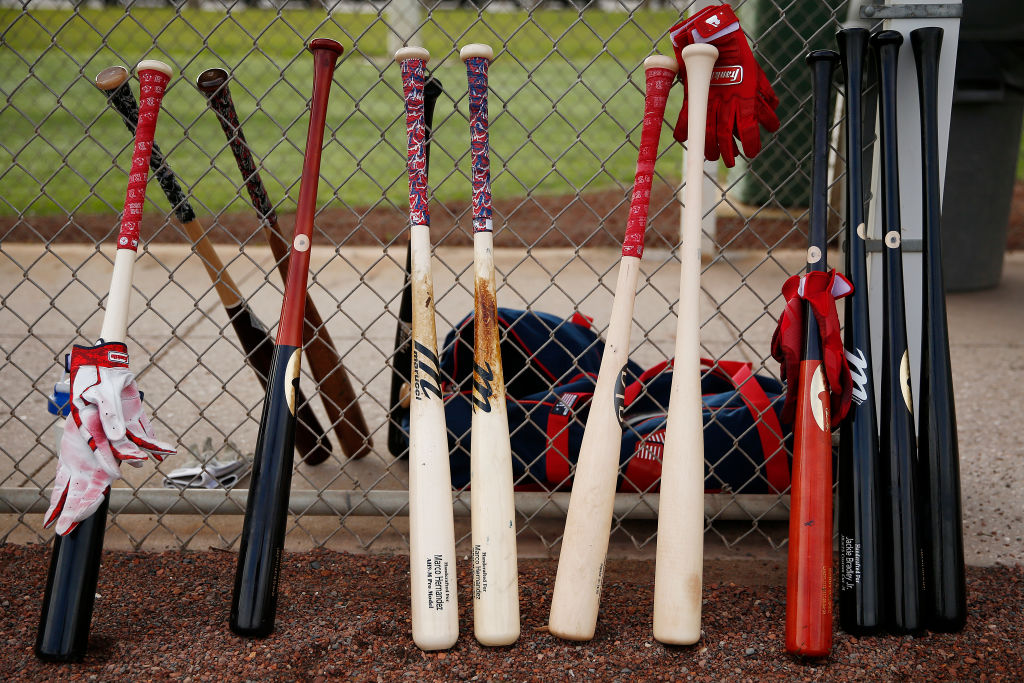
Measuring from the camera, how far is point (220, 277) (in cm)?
216

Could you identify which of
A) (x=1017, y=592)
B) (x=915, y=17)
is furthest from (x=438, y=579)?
(x=915, y=17)

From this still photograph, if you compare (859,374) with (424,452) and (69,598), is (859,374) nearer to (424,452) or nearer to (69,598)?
(424,452)

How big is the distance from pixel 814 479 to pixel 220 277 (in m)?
1.53

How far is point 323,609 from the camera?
1.92m

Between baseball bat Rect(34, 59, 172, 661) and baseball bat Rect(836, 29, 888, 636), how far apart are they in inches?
59.9

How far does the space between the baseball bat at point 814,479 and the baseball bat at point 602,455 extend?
0.36m

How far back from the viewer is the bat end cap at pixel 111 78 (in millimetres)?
1835

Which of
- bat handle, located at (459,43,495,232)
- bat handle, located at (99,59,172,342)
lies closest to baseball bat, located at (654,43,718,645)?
bat handle, located at (459,43,495,232)

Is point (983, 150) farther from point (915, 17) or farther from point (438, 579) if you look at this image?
point (438, 579)

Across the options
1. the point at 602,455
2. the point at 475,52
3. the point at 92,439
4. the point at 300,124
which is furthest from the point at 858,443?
the point at 300,124

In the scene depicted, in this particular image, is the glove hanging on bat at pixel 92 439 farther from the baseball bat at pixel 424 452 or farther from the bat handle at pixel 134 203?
the baseball bat at pixel 424 452

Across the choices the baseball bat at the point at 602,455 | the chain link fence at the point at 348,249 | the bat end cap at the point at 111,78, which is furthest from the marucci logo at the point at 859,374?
the bat end cap at the point at 111,78

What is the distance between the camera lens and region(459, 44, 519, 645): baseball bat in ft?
5.63

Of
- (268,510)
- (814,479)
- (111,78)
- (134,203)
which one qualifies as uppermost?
(111,78)
